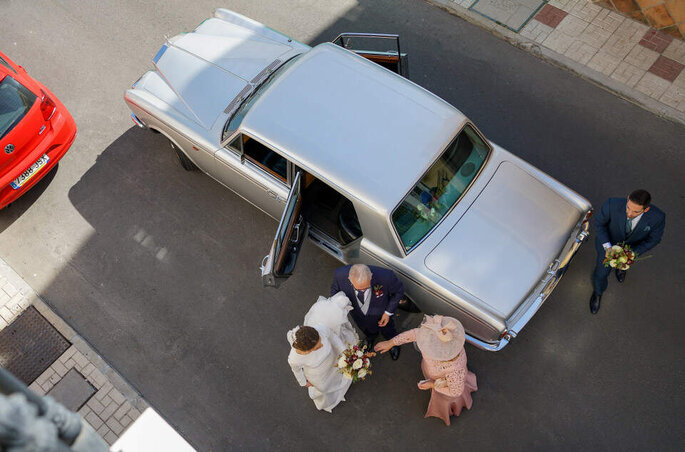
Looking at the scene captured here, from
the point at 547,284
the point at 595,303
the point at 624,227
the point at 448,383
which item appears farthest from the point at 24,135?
the point at 595,303

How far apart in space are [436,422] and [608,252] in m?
2.46

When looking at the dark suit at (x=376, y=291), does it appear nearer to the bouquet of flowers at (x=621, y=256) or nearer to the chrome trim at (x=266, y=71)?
the bouquet of flowers at (x=621, y=256)

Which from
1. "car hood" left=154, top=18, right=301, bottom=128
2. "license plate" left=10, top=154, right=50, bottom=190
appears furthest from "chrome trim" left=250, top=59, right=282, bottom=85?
"license plate" left=10, top=154, right=50, bottom=190

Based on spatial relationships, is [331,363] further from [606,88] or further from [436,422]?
[606,88]

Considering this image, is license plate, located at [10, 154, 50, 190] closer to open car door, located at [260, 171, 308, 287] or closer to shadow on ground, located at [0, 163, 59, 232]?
shadow on ground, located at [0, 163, 59, 232]

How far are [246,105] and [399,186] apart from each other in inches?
82.0

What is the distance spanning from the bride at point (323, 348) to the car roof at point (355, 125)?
105 centimetres

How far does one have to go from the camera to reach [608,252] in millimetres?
5258

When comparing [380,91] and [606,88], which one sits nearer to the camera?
[380,91]

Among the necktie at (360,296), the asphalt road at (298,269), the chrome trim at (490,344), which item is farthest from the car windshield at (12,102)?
the chrome trim at (490,344)

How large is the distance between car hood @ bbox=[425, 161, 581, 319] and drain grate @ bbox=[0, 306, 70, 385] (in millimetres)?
4342

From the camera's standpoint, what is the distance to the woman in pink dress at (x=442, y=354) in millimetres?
4211

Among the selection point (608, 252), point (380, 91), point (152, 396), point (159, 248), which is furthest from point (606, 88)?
point (152, 396)

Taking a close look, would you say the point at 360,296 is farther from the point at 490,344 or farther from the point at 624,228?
the point at 624,228
